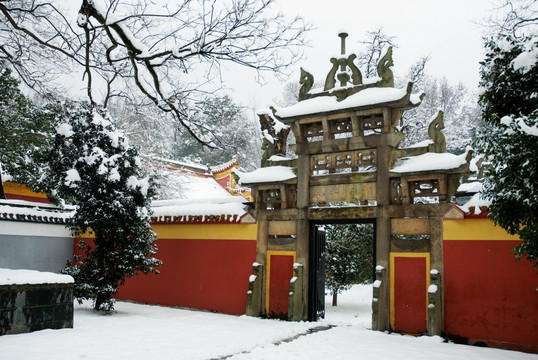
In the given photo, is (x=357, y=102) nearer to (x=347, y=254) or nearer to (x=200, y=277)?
(x=200, y=277)

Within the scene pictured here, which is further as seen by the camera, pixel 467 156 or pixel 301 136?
pixel 301 136

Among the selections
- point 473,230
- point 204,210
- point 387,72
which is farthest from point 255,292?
point 387,72

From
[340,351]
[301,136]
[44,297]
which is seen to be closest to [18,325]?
[44,297]

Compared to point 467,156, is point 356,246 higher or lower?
lower

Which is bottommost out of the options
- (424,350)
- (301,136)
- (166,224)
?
(424,350)

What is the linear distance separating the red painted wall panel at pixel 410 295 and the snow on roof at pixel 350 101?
278cm

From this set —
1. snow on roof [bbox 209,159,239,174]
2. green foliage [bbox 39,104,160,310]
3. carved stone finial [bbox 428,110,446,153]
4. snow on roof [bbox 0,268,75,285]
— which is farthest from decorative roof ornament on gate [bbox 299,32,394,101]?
snow on roof [bbox 209,159,239,174]

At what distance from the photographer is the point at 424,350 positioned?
21.2 ft

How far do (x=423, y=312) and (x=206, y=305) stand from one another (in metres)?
4.66

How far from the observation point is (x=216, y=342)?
658 centimetres

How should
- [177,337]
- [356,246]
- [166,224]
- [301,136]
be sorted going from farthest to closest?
[356,246] < [166,224] < [301,136] < [177,337]

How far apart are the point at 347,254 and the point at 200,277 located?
4279 millimetres

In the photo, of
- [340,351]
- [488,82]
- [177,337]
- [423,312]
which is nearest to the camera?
[488,82]

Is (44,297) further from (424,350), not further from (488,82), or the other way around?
(488,82)
